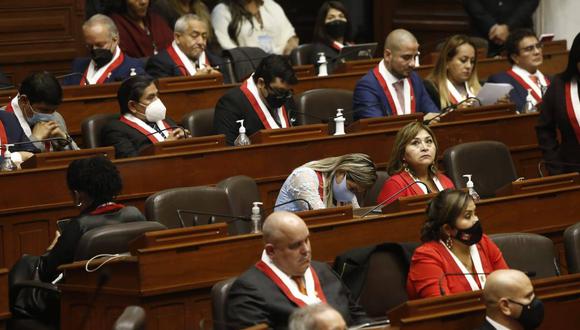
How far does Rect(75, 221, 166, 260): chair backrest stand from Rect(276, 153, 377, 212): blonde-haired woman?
27.5 inches

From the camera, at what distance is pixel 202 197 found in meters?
5.57

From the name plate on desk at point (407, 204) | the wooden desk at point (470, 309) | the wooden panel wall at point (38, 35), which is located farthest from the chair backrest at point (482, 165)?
the wooden panel wall at point (38, 35)

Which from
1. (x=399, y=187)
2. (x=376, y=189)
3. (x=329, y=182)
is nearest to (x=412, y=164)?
(x=399, y=187)

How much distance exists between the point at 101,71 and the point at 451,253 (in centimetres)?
333

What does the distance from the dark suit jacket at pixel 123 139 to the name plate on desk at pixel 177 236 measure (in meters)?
1.48

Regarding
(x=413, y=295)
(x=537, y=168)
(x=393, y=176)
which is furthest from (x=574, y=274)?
(x=537, y=168)

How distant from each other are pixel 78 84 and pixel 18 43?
1.08 m

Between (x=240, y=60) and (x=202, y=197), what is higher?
(x=240, y=60)

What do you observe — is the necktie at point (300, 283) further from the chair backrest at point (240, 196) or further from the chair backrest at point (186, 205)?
the chair backrest at point (240, 196)

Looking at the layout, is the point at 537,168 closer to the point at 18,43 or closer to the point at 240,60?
the point at 240,60

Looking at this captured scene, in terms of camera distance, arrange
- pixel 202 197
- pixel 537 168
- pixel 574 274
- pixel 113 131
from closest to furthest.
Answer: pixel 574 274
pixel 202 197
pixel 113 131
pixel 537 168

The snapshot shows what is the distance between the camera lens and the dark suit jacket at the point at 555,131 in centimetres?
661

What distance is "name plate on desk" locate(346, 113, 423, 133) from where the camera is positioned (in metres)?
6.66

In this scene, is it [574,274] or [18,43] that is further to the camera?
[18,43]
